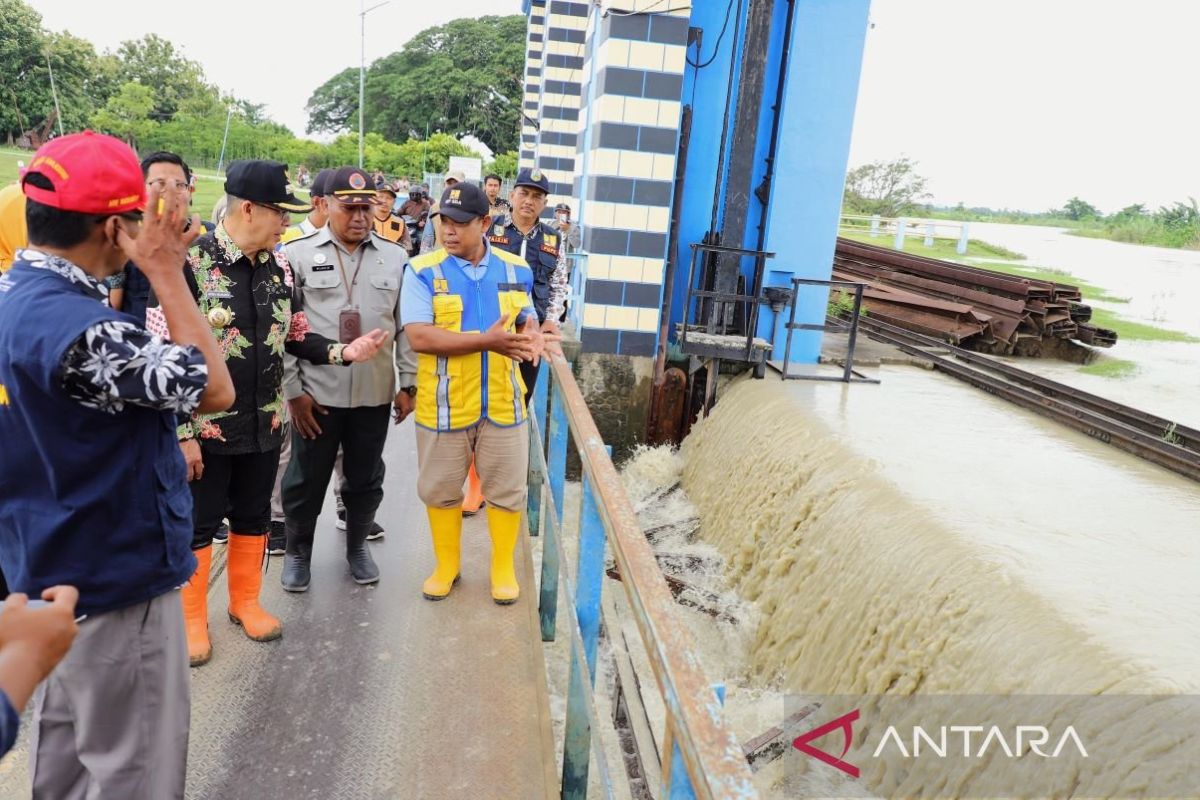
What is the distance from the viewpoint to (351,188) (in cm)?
318

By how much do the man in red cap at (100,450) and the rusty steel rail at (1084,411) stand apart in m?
6.01

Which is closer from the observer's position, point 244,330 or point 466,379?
point 244,330

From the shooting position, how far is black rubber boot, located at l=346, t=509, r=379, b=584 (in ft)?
11.4

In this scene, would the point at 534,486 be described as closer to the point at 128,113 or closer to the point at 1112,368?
the point at 1112,368

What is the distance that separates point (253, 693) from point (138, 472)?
1.21 metres

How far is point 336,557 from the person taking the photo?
3686 mm

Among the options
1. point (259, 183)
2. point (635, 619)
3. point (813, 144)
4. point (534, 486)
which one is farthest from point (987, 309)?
point (635, 619)

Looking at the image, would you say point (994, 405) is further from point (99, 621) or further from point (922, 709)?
point (99, 621)

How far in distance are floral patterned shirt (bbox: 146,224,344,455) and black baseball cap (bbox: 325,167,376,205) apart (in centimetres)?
34

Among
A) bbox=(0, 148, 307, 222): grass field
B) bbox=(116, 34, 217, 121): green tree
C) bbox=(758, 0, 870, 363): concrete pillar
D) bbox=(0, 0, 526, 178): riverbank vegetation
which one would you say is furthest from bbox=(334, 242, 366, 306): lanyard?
bbox=(116, 34, 217, 121): green tree

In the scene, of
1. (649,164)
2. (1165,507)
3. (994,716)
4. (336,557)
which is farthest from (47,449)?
(649,164)

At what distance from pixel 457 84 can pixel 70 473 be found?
48.3 metres

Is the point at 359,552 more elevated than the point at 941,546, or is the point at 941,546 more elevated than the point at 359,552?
the point at 941,546

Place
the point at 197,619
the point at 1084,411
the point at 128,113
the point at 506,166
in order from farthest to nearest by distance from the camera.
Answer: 1. the point at 506,166
2. the point at 128,113
3. the point at 1084,411
4. the point at 197,619
